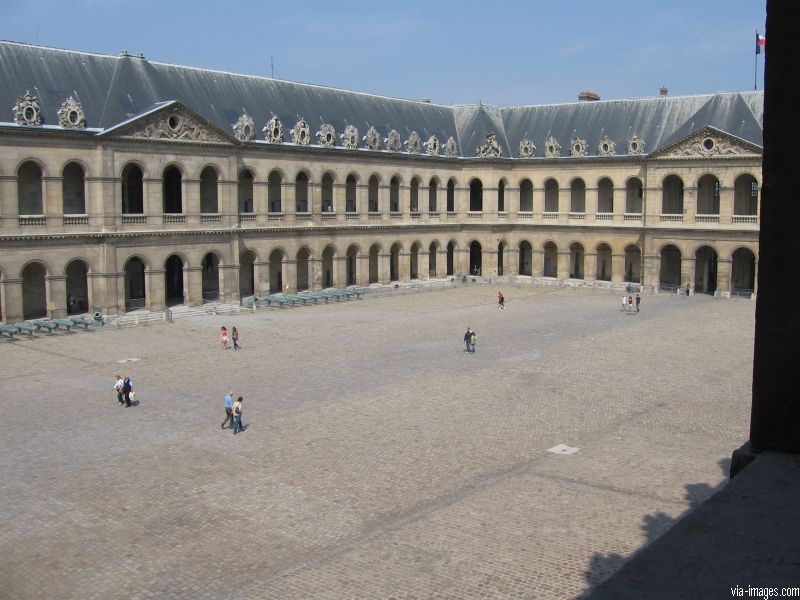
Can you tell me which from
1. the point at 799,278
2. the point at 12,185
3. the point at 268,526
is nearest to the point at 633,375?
the point at 268,526

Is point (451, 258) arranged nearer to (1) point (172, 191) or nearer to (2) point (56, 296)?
(1) point (172, 191)

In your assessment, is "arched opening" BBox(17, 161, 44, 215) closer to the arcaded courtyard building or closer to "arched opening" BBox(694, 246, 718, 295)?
the arcaded courtyard building

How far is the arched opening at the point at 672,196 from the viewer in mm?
63250

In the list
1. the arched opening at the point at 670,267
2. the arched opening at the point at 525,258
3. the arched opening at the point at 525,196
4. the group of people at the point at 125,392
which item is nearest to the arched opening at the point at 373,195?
the arched opening at the point at 525,196

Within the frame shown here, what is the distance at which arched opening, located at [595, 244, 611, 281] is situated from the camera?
67562 mm

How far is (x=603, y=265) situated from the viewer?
68.4 metres

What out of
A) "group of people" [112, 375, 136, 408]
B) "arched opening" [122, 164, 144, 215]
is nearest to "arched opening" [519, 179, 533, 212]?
"arched opening" [122, 164, 144, 215]

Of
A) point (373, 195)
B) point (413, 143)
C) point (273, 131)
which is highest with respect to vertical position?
point (413, 143)

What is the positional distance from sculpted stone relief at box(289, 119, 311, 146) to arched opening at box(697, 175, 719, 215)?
29064 millimetres

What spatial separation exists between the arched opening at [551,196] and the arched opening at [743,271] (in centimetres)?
1511

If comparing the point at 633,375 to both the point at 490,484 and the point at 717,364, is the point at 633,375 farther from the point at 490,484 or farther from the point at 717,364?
the point at 490,484

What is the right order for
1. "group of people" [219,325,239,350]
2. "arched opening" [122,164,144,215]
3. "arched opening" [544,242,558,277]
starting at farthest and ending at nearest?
1. "arched opening" [544,242,558,277]
2. "arched opening" [122,164,144,215]
3. "group of people" [219,325,239,350]

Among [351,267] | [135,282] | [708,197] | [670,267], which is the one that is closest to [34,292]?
[135,282]

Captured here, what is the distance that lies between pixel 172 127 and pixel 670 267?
39464 mm
